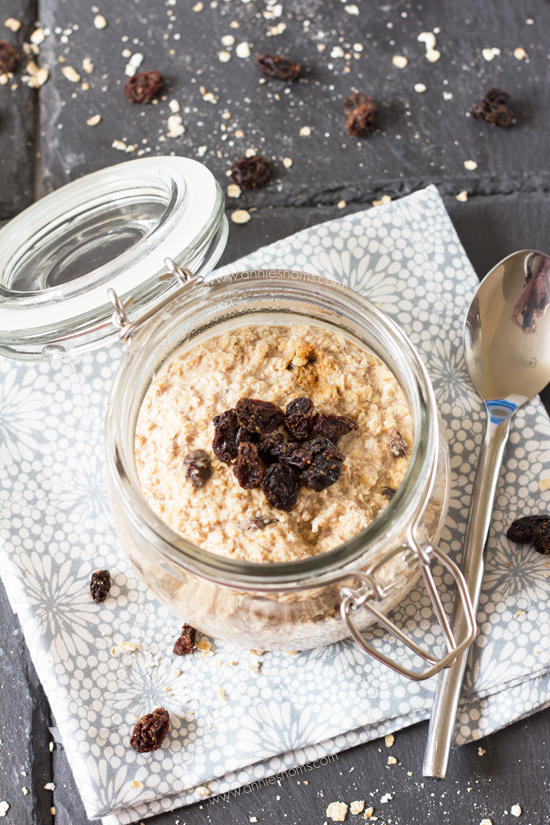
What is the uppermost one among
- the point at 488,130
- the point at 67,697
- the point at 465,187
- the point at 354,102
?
the point at 354,102

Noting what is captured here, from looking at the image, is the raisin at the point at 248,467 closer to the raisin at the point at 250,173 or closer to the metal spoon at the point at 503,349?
the metal spoon at the point at 503,349

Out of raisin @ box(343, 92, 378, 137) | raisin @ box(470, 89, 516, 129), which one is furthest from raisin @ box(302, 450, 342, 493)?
raisin @ box(470, 89, 516, 129)

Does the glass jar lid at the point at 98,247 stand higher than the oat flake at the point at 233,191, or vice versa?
the oat flake at the point at 233,191

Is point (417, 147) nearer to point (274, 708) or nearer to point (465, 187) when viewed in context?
point (465, 187)

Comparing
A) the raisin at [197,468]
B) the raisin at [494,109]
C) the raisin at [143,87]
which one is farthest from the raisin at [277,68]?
the raisin at [197,468]

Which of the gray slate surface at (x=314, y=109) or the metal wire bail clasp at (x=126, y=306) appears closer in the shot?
the metal wire bail clasp at (x=126, y=306)

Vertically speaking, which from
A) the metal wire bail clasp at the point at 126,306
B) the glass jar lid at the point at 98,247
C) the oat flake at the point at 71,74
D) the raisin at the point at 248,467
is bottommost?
the raisin at the point at 248,467

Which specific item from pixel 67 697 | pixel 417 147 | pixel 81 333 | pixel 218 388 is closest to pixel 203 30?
pixel 417 147
